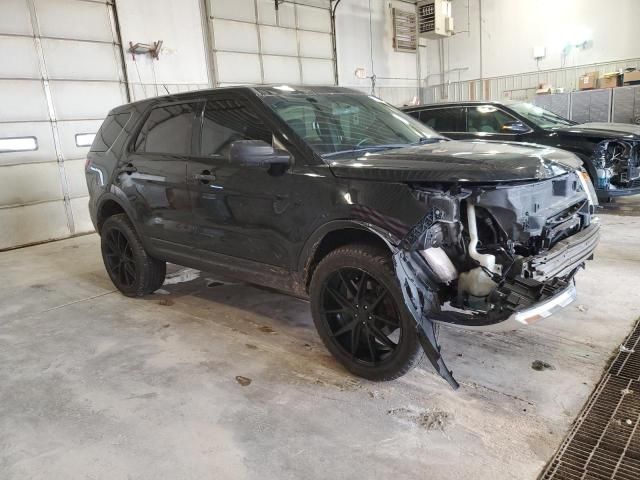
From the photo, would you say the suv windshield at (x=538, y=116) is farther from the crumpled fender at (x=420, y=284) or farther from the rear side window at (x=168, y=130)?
the crumpled fender at (x=420, y=284)

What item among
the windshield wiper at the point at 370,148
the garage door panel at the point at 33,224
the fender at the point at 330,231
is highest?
→ the windshield wiper at the point at 370,148

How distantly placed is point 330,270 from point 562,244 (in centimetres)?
126

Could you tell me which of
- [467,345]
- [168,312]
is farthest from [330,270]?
[168,312]

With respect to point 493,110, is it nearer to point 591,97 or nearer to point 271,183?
point 591,97

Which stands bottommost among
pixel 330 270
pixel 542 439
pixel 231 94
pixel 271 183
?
pixel 542 439

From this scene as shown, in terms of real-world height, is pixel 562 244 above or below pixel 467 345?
above

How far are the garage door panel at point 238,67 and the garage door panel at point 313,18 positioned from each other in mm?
1786

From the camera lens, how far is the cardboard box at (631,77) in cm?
977

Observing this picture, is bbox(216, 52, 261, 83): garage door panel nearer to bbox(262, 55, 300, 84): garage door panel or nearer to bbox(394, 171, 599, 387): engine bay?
bbox(262, 55, 300, 84): garage door panel

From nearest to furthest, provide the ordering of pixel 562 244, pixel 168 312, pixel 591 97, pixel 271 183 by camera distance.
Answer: pixel 562 244 → pixel 271 183 → pixel 168 312 → pixel 591 97

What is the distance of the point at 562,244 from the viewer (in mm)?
2672

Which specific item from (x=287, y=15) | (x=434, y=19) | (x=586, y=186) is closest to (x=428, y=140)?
(x=586, y=186)

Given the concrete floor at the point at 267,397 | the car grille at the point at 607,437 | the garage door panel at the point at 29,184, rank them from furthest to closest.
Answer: the garage door panel at the point at 29,184, the concrete floor at the point at 267,397, the car grille at the point at 607,437

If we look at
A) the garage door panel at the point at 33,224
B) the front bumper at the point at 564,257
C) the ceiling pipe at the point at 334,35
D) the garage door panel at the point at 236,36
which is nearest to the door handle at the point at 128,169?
the front bumper at the point at 564,257
